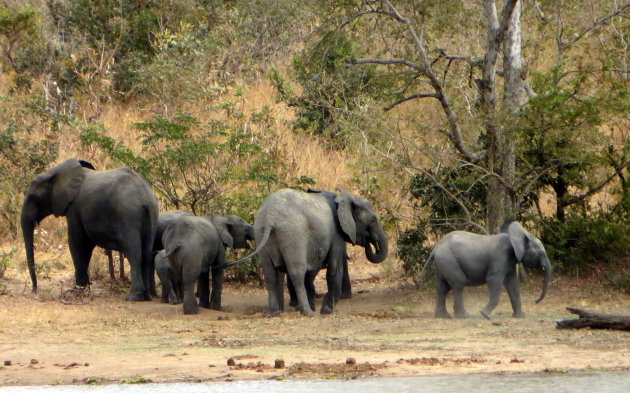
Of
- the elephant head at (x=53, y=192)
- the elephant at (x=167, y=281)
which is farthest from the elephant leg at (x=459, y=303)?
the elephant head at (x=53, y=192)

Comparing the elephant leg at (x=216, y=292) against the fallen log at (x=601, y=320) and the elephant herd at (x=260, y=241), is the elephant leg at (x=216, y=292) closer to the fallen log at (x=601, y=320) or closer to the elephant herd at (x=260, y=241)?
the elephant herd at (x=260, y=241)

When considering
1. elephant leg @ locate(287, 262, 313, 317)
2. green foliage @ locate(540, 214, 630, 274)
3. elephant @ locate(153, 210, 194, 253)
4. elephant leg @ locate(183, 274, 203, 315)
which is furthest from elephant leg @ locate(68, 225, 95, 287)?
green foliage @ locate(540, 214, 630, 274)

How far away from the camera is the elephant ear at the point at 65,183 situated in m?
15.2

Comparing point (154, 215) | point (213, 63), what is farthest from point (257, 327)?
point (213, 63)

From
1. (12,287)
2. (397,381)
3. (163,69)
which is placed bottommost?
(397,381)

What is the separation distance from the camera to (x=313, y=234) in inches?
533

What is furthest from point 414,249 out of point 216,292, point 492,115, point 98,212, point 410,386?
point 410,386

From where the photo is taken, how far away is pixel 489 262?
41.3 feet

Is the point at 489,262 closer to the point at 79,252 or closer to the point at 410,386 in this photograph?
the point at 410,386

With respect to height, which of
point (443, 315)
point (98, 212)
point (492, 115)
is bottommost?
point (443, 315)

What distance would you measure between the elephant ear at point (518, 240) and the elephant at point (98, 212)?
5.04m

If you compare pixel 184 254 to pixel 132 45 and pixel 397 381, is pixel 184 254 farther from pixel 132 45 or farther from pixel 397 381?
pixel 132 45

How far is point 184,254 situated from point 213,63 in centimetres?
1474

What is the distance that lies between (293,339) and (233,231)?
347cm
